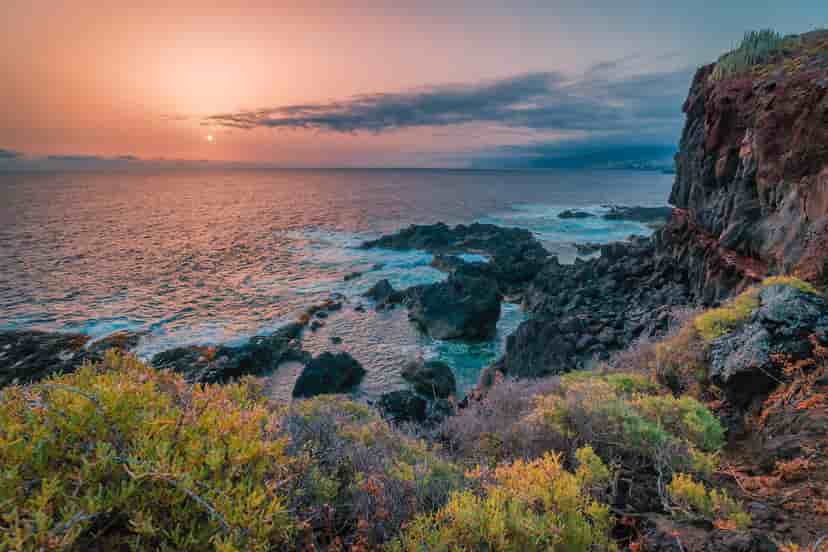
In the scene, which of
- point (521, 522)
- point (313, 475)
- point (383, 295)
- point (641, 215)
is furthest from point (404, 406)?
point (641, 215)

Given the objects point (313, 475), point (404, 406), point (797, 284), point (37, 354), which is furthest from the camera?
point (37, 354)

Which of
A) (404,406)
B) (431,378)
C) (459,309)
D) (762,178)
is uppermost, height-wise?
(762,178)

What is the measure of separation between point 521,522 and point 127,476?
94.5 inches

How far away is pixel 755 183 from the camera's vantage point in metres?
13.3

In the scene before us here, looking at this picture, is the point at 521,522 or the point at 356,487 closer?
the point at 521,522

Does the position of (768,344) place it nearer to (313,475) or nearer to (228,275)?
(313,475)

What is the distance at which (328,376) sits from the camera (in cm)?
1775

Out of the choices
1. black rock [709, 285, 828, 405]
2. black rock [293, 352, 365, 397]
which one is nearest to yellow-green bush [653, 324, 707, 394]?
black rock [709, 285, 828, 405]

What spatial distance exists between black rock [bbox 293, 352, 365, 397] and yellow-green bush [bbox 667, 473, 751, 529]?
1504 cm

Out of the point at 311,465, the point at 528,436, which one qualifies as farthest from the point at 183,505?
the point at 528,436

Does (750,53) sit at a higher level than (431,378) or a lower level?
higher

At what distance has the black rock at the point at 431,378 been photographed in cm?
1738

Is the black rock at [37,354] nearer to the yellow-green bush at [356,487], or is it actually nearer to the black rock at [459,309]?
the black rock at [459,309]

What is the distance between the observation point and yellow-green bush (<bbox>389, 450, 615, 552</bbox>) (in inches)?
103
